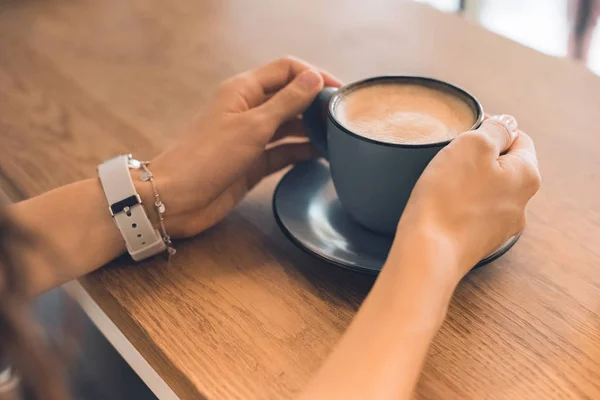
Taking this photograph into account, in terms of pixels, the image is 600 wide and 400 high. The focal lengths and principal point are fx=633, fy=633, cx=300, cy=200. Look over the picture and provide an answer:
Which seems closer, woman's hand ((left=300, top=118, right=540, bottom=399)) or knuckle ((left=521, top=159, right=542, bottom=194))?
woman's hand ((left=300, top=118, right=540, bottom=399))

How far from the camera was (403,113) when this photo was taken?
61 centimetres

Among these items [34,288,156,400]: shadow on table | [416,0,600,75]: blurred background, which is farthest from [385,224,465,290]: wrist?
[416,0,600,75]: blurred background

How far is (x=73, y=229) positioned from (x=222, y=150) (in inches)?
6.3

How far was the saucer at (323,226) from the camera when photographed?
0.57 metres

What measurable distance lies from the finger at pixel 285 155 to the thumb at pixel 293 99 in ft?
0.22

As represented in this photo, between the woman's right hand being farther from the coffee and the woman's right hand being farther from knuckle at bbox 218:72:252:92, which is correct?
knuckle at bbox 218:72:252:92

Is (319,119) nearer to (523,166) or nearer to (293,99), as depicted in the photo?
(293,99)

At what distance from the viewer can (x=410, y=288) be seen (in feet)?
1.51

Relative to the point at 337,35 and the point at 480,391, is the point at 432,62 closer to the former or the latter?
the point at 337,35

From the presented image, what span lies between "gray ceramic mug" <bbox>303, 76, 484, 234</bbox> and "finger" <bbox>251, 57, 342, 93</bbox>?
0.13ft

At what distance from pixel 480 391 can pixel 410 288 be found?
10cm

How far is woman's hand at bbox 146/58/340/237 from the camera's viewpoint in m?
0.62

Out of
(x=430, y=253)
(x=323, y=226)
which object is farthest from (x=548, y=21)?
(x=430, y=253)

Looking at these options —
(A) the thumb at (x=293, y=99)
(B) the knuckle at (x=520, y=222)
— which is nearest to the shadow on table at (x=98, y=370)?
(A) the thumb at (x=293, y=99)
